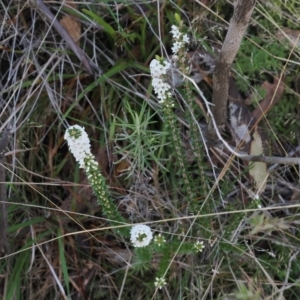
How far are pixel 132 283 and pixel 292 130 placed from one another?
75 centimetres

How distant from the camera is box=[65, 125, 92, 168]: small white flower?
1201 mm

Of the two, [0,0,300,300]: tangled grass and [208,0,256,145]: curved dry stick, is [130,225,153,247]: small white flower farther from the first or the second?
[208,0,256,145]: curved dry stick

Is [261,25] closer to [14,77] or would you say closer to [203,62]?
[203,62]

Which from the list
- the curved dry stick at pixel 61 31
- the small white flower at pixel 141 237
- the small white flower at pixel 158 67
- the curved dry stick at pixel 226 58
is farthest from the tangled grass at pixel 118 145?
the small white flower at pixel 158 67

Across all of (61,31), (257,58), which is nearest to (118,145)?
(61,31)

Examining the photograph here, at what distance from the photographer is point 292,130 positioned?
1.75 metres

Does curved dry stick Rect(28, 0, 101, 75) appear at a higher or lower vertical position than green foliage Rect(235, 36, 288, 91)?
higher

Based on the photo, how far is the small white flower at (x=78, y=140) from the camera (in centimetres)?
120

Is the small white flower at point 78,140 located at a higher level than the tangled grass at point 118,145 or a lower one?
higher

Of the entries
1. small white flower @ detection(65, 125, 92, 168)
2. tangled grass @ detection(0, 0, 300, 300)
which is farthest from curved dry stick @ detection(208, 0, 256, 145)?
small white flower @ detection(65, 125, 92, 168)

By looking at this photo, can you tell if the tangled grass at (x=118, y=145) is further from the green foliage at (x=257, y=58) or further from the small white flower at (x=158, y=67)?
the small white flower at (x=158, y=67)

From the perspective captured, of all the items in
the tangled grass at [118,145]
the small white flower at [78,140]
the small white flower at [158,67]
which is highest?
the small white flower at [158,67]

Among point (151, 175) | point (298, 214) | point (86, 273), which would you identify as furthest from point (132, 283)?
point (298, 214)


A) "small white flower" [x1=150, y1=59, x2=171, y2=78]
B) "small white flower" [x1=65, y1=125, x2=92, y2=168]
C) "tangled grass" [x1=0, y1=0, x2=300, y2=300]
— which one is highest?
"small white flower" [x1=150, y1=59, x2=171, y2=78]
